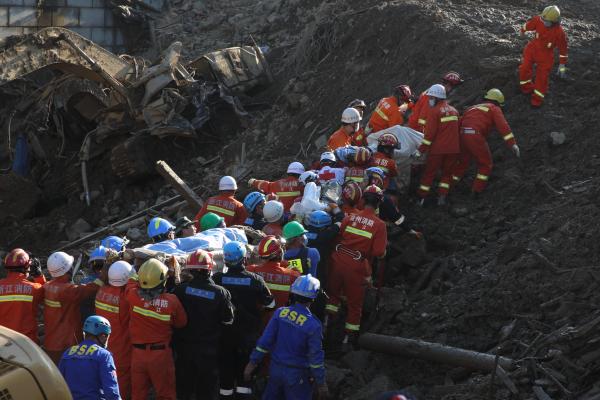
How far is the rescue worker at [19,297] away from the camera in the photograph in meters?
8.94

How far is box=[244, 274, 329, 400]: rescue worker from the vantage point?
790 centimetres

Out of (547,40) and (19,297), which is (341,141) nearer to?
(547,40)

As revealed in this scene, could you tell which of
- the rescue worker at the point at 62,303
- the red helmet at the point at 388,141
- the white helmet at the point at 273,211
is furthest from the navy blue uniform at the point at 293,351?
the red helmet at the point at 388,141

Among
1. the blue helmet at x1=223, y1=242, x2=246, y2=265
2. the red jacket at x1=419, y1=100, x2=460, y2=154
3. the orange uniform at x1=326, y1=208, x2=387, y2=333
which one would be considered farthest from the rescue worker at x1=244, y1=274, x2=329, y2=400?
the red jacket at x1=419, y1=100, x2=460, y2=154

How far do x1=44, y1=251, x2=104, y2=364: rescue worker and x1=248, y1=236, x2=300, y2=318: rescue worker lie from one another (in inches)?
64.5

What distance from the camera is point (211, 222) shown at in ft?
34.5

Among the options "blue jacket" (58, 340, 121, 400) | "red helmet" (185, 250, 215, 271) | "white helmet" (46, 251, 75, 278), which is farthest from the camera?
"white helmet" (46, 251, 75, 278)

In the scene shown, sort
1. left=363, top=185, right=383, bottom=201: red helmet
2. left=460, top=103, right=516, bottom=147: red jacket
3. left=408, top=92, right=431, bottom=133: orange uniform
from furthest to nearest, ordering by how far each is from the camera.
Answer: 1. left=408, top=92, right=431, bottom=133: orange uniform
2. left=460, top=103, right=516, bottom=147: red jacket
3. left=363, top=185, right=383, bottom=201: red helmet

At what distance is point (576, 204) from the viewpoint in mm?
11344

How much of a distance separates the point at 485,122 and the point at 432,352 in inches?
157

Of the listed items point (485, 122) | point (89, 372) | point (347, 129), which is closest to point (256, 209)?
point (347, 129)

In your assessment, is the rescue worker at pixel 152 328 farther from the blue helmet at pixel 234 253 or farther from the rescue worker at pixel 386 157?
the rescue worker at pixel 386 157

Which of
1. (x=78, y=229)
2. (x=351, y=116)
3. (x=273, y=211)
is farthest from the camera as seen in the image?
(x=78, y=229)

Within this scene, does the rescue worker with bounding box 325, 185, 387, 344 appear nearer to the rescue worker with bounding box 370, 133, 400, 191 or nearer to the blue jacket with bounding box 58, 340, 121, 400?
the rescue worker with bounding box 370, 133, 400, 191
